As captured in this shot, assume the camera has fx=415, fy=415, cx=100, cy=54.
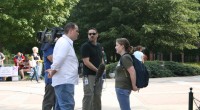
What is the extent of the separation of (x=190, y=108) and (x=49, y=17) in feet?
78.7

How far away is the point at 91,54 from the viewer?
8.23 meters

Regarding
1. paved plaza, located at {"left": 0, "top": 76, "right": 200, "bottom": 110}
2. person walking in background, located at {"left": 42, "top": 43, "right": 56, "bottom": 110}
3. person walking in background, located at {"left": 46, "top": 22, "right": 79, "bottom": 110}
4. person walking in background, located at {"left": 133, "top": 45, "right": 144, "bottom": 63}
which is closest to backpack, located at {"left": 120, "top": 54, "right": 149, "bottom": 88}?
person walking in background, located at {"left": 46, "top": 22, "right": 79, "bottom": 110}

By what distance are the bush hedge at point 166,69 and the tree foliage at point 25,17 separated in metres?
9.16

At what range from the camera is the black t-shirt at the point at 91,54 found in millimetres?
8156

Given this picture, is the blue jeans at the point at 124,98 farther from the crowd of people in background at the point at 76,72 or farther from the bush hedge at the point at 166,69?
the bush hedge at the point at 166,69

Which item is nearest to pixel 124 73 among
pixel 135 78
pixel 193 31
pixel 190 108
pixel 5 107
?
pixel 135 78

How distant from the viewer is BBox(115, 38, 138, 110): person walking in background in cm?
695

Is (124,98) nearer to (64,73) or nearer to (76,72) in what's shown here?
(76,72)

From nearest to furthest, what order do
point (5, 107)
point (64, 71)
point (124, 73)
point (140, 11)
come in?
point (64, 71) → point (124, 73) → point (5, 107) → point (140, 11)

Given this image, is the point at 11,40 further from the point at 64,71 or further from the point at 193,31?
the point at 64,71

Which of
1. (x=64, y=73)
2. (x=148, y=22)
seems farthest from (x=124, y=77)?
(x=148, y=22)

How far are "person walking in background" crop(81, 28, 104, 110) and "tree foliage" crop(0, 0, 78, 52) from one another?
70.2 feet

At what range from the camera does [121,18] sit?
32250 mm

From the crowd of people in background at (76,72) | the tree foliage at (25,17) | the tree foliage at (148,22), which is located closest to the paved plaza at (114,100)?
the crowd of people in background at (76,72)
